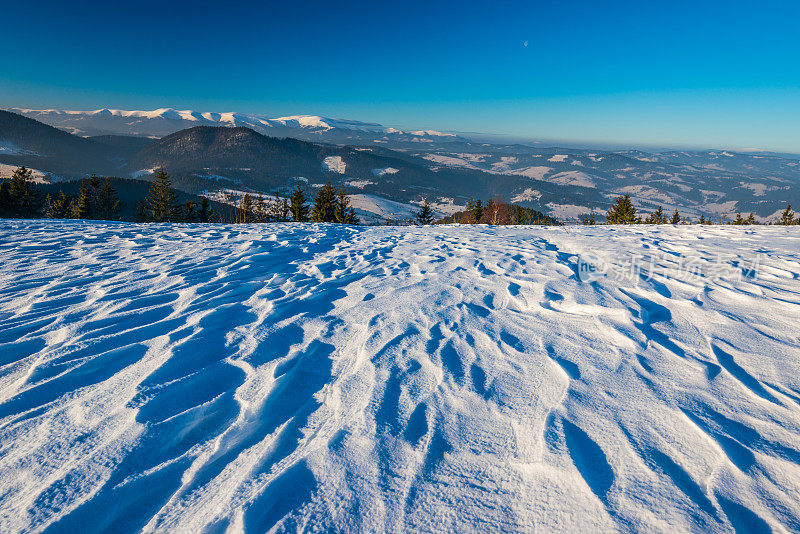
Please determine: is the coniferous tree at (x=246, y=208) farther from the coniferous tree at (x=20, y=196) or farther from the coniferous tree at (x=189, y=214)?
the coniferous tree at (x=20, y=196)

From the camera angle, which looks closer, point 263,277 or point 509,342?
point 509,342

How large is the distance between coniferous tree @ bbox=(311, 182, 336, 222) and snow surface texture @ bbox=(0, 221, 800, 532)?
36007 millimetres

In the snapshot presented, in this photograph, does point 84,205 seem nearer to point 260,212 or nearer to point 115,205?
point 115,205

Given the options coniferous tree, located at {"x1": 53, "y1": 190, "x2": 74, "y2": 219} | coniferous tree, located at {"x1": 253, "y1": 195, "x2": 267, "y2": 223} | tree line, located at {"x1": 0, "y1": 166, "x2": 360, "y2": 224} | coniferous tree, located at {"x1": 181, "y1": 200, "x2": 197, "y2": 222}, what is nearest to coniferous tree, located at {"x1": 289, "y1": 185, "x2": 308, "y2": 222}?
tree line, located at {"x1": 0, "y1": 166, "x2": 360, "y2": 224}

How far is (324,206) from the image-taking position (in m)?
40.4

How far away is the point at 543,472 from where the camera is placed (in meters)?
1.74

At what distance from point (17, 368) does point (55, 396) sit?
71cm

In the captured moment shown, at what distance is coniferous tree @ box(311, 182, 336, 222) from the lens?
3991 centimetres

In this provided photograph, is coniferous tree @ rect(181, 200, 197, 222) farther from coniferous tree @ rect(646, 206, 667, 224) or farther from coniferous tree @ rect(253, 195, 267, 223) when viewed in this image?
coniferous tree @ rect(646, 206, 667, 224)

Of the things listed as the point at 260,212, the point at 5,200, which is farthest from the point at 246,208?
the point at 5,200

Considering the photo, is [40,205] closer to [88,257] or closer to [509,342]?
[88,257]

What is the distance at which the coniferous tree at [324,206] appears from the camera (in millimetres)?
39906

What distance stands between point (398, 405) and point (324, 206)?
131 ft

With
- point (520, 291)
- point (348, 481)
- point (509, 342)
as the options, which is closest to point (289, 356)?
point (348, 481)
